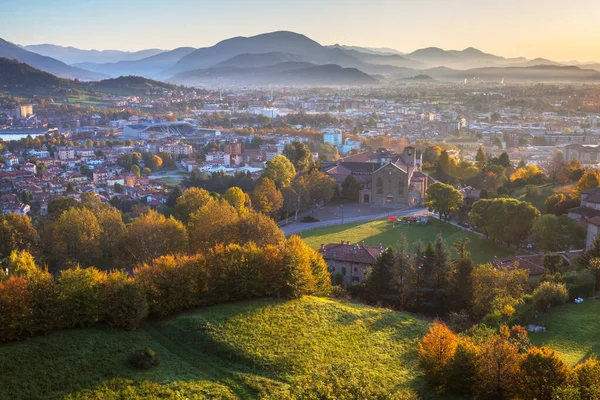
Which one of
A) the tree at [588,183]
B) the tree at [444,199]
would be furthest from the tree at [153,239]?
the tree at [588,183]

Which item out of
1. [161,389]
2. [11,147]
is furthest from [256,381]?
[11,147]

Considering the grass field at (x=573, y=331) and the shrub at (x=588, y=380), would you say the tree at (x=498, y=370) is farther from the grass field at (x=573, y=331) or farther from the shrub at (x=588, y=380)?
the grass field at (x=573, y=331)

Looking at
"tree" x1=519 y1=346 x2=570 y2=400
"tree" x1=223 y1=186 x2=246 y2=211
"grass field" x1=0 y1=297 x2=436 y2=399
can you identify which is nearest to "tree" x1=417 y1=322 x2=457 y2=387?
"grass field" x1=0 y1=297 x2=436 y2=399

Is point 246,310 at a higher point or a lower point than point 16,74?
lower

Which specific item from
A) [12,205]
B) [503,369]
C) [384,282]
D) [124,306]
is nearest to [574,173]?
[384,282]

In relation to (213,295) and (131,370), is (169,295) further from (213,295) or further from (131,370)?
(131,370)

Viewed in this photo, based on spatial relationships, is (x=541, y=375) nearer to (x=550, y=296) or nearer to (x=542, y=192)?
(x=550, y=296)

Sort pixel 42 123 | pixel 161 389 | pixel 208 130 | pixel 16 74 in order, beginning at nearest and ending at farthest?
pixel 161 389, pixel 208 130, pixel 42 123, pixel 16 74
